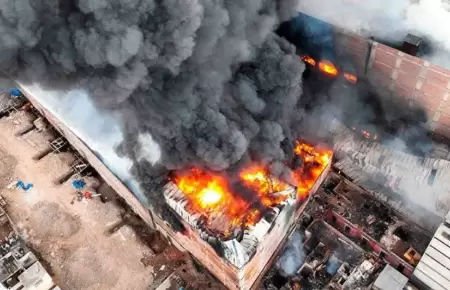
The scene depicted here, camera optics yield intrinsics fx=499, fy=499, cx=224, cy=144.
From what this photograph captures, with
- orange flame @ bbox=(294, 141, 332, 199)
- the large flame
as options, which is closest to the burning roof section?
the large flame

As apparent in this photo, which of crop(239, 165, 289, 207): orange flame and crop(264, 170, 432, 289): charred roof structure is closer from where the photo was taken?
crop(239, 165, 289, 207): orange flame

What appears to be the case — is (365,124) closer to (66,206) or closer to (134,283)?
(134,283)

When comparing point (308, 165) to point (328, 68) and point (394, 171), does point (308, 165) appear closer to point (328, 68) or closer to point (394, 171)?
point (394, 171)

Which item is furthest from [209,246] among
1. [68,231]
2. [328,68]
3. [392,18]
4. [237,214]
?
[392,18]

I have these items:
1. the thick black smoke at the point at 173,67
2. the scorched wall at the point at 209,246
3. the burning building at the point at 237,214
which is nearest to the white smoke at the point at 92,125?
the scorched wall at the point at 209,246

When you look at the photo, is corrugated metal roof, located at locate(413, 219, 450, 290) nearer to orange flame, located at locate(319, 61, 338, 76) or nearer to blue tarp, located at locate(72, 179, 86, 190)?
orange flame, located at locate(319, 61, 338, 76)

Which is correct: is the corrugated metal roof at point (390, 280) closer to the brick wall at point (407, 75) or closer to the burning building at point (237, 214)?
the burning building at point (237, 214)

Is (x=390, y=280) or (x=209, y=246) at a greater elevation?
(x=390, y=280)
